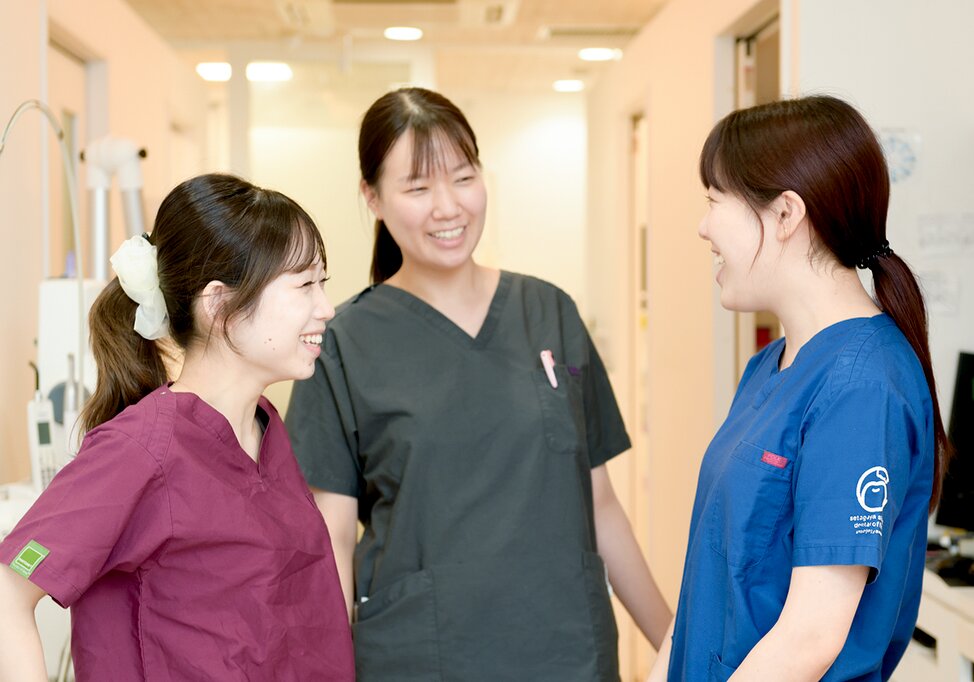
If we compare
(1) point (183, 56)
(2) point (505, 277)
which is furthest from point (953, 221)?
(1) point (183, 56)

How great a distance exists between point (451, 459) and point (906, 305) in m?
0.67

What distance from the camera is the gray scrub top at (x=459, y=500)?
1491mm

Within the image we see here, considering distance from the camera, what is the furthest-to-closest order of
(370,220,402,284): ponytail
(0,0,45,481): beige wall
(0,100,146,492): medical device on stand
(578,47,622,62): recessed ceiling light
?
(578,47,622,62): recessed ceiling light, (0,0,45,481): beige wall, (0,100,146,492): medical device on stand, (370,220,402,284): ponytail

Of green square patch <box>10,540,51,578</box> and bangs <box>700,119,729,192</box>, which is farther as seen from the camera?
bangs <box>700,119,729,192</box>

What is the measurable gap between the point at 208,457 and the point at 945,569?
1494mm

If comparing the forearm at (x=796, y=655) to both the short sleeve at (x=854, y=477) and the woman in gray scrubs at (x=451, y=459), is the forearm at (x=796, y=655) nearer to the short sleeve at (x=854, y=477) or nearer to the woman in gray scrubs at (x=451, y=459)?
the short sleeve at (x=854, y=477)

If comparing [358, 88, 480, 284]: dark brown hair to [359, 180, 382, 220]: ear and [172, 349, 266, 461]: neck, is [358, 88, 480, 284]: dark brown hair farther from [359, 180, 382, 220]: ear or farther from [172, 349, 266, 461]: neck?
[172, 349, 266, 461]: neck

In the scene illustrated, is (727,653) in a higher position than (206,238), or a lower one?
lower

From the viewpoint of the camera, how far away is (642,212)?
449 cm

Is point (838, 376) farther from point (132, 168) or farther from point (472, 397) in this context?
point (132, 168)

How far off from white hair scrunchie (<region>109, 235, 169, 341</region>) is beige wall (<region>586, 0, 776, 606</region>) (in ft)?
6.43

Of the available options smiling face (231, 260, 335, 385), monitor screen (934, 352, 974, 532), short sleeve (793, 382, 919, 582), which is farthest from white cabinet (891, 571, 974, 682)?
smiling face (231, 260, 335, 385)

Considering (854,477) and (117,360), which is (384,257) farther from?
(854,477)

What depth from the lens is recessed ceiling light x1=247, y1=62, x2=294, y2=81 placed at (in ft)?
13.0
